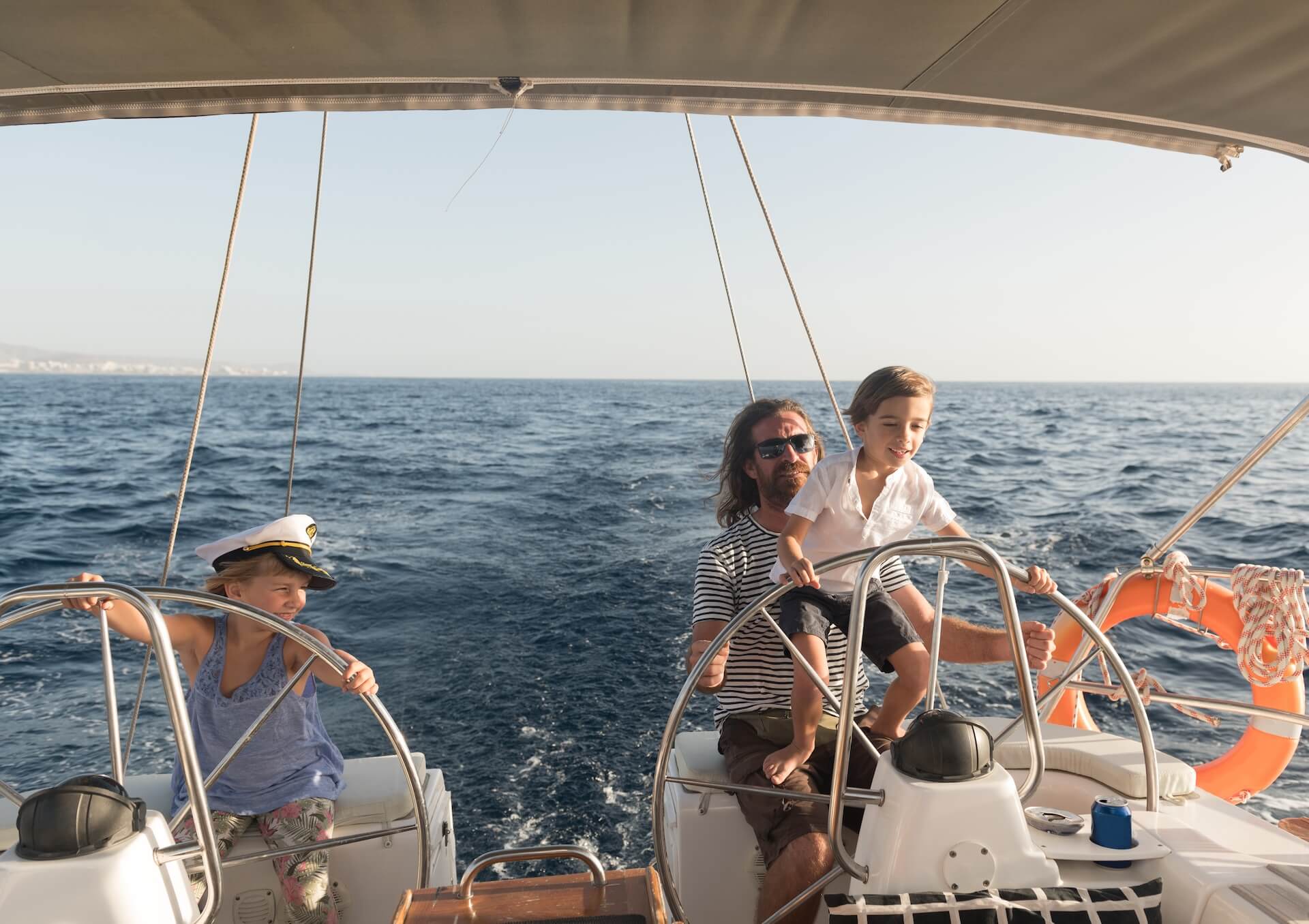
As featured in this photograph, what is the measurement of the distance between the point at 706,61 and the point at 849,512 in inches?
38.8

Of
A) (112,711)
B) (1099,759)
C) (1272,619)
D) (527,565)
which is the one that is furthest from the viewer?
(527,565)

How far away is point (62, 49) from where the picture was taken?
151cm

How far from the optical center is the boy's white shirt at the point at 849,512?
1.92 m

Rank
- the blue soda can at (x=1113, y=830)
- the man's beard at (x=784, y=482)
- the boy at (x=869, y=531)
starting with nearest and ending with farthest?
1. the blue soda can at (x=1113, y=830)
2. the boy at (x=869, y=531)
3. the man's beard at (x=784, y=482)

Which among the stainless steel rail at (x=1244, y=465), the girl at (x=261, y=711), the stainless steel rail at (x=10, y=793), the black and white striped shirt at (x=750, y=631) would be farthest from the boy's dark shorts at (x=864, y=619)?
the stainless steel rail at (x=10, y=793)

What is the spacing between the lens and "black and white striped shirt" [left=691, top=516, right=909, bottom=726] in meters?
1.98

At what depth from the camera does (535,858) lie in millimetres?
1243

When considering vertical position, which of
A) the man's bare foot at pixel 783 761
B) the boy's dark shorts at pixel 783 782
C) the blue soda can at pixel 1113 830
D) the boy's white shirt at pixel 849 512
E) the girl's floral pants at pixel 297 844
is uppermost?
the boy's white shirt at pixel 849 512

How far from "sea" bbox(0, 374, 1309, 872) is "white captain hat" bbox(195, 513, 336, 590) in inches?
44.0

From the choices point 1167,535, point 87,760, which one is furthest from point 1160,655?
point 87,760

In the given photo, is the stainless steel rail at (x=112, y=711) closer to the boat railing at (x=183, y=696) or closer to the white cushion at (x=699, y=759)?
the boat railing at (x=183, y=696)

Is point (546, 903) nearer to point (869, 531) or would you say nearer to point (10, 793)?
point (10, 793)

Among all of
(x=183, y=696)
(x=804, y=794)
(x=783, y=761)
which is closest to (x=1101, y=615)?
(x=783, y=761)

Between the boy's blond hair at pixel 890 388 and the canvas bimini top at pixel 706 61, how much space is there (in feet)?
1.79
